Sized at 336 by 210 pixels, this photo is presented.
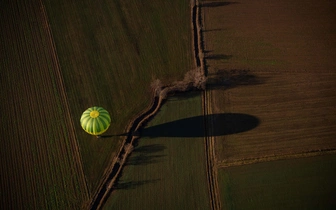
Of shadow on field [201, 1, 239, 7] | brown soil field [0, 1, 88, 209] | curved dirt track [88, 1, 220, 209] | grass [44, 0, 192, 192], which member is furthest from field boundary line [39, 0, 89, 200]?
shadow on field [201, 1, 239, 7]

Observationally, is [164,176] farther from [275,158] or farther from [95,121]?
[275,158]

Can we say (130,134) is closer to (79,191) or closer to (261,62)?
(79,191)

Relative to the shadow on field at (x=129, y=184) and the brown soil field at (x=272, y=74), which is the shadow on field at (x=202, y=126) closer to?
the brown soil field at (x=272, y=74)

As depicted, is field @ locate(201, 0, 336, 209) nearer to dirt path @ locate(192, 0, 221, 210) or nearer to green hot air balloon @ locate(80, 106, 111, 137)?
dirt path @ locate(192, 0, 221, 210)

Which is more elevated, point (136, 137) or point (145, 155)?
point (136, 137)

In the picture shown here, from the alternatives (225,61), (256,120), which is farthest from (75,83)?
(256,120)

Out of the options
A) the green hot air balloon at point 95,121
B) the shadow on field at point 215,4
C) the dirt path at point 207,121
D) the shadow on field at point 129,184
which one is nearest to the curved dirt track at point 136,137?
the dirt path at point 207,121

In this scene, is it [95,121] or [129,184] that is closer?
[95,121]

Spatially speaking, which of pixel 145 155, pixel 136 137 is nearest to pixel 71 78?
pixel 136 137
